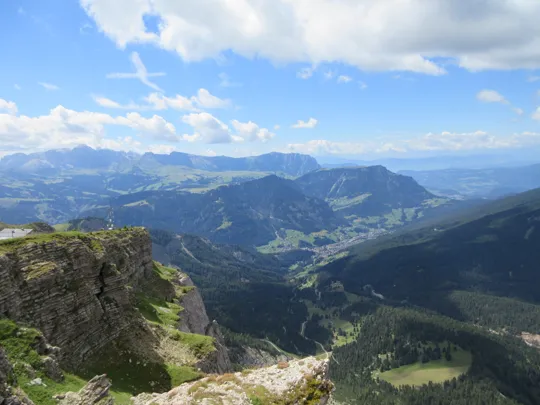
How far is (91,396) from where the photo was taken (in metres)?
28.3

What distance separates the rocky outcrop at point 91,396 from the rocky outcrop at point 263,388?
13.8 feet

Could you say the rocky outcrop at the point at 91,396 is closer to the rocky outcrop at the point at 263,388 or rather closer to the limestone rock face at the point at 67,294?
the limestone rock face at the point at 67,294

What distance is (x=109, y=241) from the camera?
6925 cm

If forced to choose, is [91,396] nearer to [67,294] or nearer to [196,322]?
[67,294]

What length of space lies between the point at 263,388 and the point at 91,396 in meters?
13.3

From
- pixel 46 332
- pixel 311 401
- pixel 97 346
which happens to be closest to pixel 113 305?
pixel 97 346

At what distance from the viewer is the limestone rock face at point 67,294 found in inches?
1377

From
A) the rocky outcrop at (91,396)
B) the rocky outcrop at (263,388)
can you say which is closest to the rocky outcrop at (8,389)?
the rocky outcrop at (91,396)

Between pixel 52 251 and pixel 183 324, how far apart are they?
35223mm

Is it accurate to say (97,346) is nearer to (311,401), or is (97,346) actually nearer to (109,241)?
(311,401)

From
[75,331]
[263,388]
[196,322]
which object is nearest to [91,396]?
[263,388]

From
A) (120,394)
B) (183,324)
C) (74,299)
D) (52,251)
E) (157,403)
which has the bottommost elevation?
(183,324)

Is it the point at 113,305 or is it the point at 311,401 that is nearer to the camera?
the point at 311,401

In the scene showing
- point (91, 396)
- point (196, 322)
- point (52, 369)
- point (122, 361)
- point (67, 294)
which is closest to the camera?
point (91, 396)
